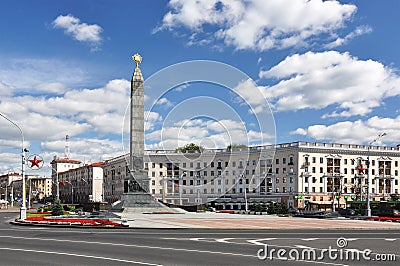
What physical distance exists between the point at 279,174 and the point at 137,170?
2131 inches

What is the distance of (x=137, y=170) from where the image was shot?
55250 mm

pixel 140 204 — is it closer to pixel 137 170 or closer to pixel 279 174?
pixel 137 170

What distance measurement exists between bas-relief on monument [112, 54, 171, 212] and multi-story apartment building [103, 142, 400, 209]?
35.3 metres

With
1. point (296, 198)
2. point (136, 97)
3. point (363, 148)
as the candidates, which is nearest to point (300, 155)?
point (296, 198)

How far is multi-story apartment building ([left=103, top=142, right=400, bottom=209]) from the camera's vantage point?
100 meters

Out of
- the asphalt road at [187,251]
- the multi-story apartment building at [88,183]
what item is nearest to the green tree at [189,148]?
the multi-story apartment building at [88,183]

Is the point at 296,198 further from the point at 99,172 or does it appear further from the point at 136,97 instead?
the point at 99,172

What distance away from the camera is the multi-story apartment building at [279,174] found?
10019 centimetres

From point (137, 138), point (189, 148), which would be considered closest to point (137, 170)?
point (137, 138)

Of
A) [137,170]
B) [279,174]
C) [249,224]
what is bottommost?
[249,224]

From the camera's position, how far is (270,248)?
60.3ft

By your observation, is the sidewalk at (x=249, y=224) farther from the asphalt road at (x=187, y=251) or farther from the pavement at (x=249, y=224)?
the asphalt road at (x=187, y=251)

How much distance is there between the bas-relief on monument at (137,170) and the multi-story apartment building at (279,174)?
116 feet

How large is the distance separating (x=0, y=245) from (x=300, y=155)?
8544 cm
